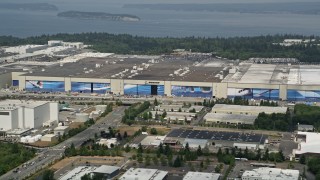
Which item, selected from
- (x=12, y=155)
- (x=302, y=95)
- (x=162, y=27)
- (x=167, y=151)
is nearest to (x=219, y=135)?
(x=167, y=151)

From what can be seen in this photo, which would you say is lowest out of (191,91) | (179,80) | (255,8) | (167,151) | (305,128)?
(167,151)

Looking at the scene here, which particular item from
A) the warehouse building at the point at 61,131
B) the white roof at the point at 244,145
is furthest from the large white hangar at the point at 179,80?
the white roof at the point at 244,145

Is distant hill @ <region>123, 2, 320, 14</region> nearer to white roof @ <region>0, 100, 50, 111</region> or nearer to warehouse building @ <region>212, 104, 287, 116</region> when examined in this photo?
warehouse building @ <region>212, 104, 287, 116</region>

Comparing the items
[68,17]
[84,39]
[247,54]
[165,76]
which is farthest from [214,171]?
[68,17]

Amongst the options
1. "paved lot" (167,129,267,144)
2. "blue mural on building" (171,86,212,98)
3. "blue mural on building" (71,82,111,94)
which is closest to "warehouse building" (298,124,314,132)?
"paved lot" (167,129,267,144)

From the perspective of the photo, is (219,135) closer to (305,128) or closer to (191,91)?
(305,128)

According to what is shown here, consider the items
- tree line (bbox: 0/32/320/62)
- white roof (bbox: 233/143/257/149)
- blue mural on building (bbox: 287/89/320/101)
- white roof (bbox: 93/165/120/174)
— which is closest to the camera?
white roof (bbox: 93/165/120/174)
